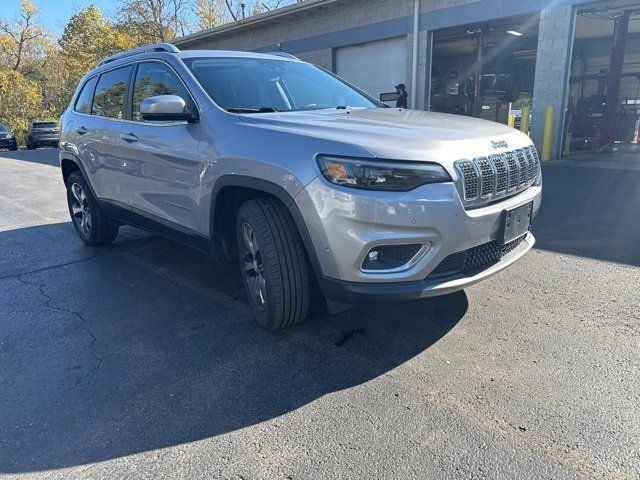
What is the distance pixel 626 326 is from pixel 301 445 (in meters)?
2.34

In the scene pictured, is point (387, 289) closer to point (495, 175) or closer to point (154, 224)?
point (495, 175)

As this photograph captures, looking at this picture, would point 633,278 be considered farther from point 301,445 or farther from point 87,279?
point 87,279

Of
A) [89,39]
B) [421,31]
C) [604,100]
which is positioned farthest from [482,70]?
[89,39]

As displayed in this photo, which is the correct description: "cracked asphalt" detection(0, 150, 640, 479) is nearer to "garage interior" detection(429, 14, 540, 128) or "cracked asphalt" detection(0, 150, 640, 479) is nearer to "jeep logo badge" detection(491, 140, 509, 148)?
"jeep logo badge" detection(491, 140, 509, 148)

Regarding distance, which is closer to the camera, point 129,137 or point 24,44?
point 129,137

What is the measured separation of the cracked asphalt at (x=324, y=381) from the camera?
209 cm

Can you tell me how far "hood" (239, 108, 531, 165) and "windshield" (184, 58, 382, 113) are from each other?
329 mm

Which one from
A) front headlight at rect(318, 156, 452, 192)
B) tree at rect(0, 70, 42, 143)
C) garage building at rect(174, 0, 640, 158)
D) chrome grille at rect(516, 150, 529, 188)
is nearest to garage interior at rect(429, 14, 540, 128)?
garage building at rect(174, 0, 640, 158)

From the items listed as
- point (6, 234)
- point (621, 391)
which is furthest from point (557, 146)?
point (6, 234)

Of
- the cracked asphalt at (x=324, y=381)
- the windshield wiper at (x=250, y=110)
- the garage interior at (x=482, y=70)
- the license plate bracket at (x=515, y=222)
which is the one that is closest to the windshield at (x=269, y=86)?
→ the windshield wiper at (x=250, y=110)

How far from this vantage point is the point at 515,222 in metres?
2.94

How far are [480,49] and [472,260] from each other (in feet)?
45.8

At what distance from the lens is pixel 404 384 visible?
8.51 ft

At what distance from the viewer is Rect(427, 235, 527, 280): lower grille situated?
264 centimetres
